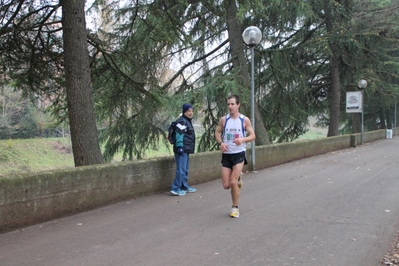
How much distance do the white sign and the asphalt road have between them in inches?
482

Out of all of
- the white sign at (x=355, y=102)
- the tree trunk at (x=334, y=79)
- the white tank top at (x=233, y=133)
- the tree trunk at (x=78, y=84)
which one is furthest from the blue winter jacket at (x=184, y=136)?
the white sign at (x=355, y=102)

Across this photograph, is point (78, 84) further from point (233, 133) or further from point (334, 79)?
point (334, 79)

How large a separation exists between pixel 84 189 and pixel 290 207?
3392mm

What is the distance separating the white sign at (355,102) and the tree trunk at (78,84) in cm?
1553

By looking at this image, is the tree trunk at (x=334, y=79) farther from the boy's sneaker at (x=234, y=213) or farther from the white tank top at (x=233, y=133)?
the boy's sneaker at (x=234, y=213)

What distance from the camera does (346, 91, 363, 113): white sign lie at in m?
18.8

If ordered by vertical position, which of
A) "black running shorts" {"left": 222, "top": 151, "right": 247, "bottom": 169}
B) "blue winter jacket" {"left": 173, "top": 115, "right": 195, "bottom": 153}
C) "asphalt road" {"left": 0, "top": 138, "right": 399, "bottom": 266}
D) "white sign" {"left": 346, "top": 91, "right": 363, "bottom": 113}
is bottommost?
"asphalt road" {"left": 0, "top": 138, "right": 399, "bottom": 266}

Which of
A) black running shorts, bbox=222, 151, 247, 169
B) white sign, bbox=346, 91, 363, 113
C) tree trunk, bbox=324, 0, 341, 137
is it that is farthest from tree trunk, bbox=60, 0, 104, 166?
white sign, bbox=346, 91, 363, 113

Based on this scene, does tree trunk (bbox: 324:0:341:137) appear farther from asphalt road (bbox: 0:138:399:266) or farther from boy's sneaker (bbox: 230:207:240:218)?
boy's sneaker (bbox: 230:207:240:218)

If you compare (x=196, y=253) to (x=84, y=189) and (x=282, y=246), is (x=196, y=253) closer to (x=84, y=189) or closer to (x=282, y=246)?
(x=282, y=246)

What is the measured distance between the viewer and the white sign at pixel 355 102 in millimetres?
18828

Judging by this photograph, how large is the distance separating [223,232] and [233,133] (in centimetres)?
155

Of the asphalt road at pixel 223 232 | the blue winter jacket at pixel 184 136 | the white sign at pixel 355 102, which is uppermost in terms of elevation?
the white sign at pixel 355 102

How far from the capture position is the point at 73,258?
3.89 meters
